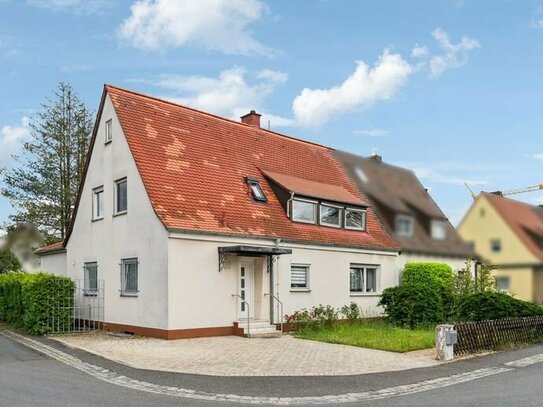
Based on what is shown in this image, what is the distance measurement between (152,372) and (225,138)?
46.5 feet

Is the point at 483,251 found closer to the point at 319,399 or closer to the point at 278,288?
the point at 319,399

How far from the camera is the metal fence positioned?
66.1 ft

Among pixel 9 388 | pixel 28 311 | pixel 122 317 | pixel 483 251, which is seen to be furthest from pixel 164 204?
pixel 483 251

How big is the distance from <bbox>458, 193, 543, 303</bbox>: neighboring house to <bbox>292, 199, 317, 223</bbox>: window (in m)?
19.0

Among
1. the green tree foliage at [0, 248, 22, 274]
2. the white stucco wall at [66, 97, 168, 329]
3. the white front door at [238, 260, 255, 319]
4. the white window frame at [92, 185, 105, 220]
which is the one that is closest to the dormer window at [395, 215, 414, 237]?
the white stucco wall at [66, 97, 168, 329]

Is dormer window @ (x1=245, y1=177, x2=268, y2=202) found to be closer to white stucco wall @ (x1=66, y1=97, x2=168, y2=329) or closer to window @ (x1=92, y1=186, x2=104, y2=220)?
white stucco wall @ (x1=66, y1=97, x2=168, y2=329)

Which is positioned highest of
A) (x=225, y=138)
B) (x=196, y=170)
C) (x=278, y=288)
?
(x=225, y=138)

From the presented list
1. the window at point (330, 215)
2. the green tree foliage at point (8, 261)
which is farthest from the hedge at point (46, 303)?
the green tree foliage at point (8, 261)

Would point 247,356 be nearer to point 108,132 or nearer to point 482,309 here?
point 482,309

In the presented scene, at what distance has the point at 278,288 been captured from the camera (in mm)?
21438

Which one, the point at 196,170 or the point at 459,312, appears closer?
the point at 459,312

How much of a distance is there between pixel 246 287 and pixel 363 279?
6596 millimetres

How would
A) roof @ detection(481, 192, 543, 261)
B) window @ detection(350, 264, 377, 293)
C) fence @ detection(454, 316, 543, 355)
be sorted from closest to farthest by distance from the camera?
roof @ detection(481, 192, 543, 261), fence @ detection(454, 316, 543, 355), window @ detection(350, 264, 377, 293)

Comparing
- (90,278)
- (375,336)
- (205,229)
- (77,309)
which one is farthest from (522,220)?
(77,309)
